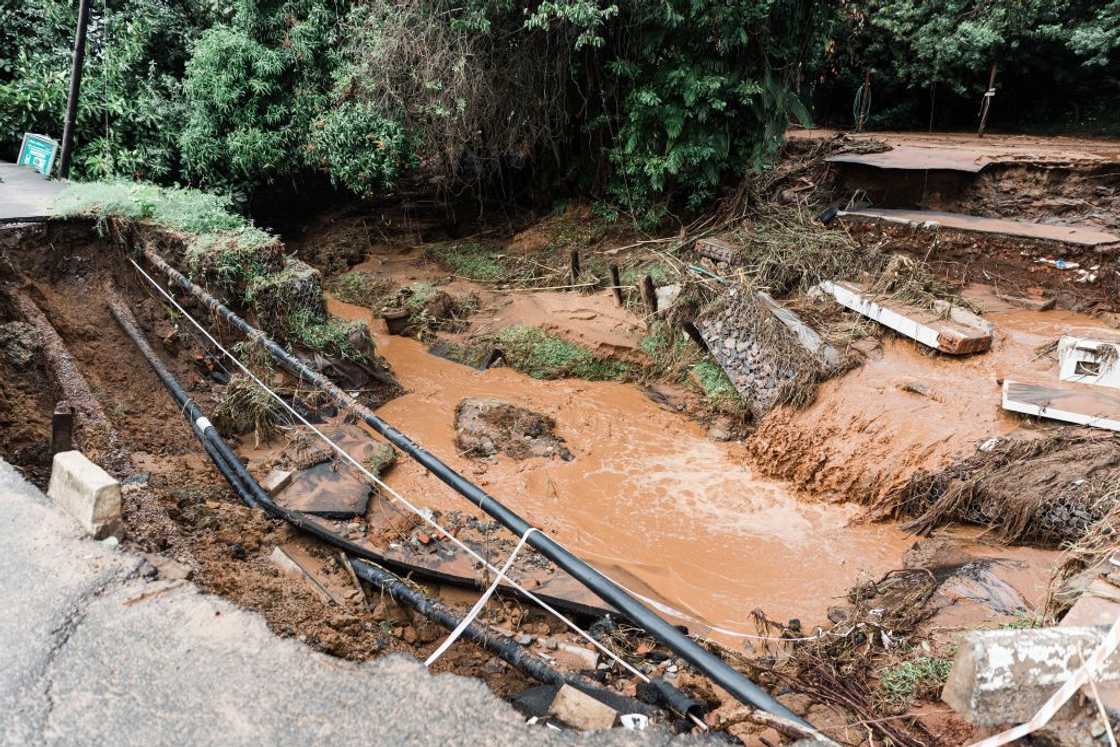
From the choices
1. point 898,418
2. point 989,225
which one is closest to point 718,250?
point 989,225

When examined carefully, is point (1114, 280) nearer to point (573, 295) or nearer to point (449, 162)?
point (573, 295)

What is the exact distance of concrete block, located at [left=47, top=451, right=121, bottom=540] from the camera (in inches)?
97.0

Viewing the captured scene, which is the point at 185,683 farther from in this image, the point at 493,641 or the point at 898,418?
the point at 898,418

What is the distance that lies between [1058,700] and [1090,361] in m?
5.11

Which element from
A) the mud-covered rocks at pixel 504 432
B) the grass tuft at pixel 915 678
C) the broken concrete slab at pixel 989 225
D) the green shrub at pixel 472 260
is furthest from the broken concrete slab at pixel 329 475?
the broken concrete slab at pixel 989 225

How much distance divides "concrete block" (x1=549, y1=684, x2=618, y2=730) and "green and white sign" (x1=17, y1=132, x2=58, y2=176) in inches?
358

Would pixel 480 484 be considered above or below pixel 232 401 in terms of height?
below

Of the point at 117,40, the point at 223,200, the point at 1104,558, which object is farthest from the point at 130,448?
the point at 117,40

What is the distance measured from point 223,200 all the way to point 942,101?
51.5 ft

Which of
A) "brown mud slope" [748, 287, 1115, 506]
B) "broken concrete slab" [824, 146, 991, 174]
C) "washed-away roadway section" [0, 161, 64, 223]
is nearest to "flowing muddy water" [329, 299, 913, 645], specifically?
"brown mud slope" [748, 287, 1115, 506]

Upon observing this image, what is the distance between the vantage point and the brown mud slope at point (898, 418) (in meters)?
5.85

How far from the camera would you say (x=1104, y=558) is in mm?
3178

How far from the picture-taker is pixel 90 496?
2.47 m

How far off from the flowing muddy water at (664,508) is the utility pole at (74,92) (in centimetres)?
473
